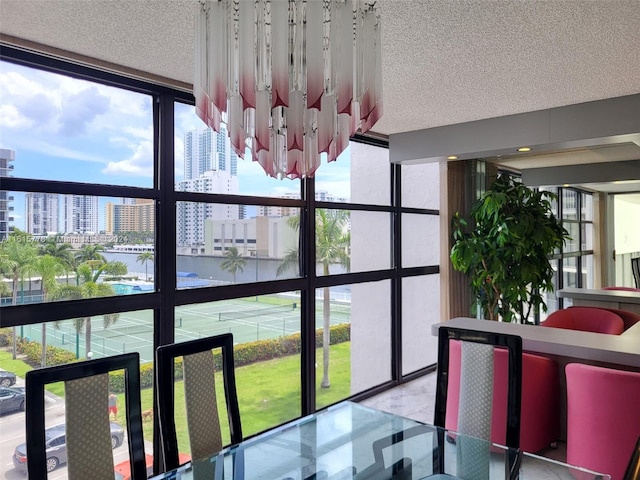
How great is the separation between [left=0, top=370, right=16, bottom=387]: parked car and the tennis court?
20 centimetres

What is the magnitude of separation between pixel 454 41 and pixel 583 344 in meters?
2.02

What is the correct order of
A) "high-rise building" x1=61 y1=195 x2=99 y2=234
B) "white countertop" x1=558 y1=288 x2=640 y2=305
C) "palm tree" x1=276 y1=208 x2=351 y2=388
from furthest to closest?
"white countertop" x1=558 y1=288 x2=640 y2=305 → "palm tree" x1=276 y1=208 x2=351 y2=388 → "high-rise building" x1=61 y1=195 x2=99 y2=234

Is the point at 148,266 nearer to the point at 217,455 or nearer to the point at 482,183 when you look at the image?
the point at 217,455

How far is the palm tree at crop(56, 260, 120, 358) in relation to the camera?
2.70 meters

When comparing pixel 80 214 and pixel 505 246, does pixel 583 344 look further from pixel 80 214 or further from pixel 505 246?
pixel 80 214

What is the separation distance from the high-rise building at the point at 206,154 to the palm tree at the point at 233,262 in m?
0.55

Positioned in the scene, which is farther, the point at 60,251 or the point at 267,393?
the point at 267,393

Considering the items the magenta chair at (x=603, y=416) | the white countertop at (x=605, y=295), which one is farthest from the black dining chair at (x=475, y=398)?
the white countertop at (x=605, y=295)

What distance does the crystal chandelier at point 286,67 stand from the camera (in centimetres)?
136

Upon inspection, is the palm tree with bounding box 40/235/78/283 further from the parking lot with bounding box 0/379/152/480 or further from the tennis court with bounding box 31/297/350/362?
the parking lot with bounding box 0/379/152/480

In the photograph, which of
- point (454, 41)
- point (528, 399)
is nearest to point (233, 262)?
point (454, 41)

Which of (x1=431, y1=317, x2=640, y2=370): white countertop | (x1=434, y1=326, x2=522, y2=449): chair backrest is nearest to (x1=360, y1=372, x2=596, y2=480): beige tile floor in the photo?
(x1=431, y1=317, x2=640, y2=370): white countertop

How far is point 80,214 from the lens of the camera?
108 inches

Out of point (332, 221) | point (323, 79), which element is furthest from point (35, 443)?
point (332, 221)
